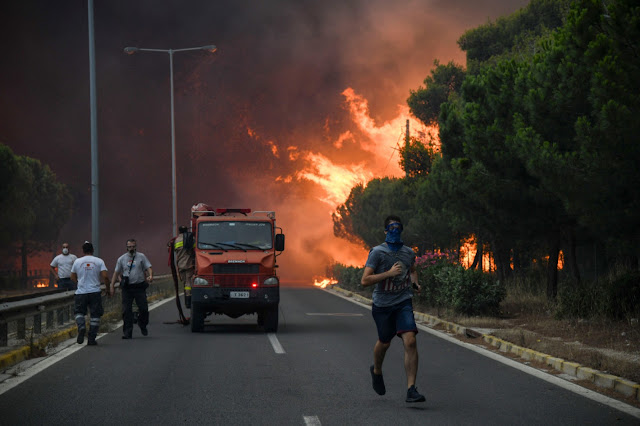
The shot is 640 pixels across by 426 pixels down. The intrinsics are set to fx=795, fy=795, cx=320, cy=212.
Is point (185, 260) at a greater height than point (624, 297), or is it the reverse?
point (185, 260)

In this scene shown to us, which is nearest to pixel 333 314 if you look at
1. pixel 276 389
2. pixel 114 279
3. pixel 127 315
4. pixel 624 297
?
pixel 127 315

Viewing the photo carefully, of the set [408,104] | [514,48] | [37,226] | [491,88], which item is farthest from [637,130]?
[37,226]

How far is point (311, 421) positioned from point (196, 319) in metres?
10.1

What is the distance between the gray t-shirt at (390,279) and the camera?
8.53 meters

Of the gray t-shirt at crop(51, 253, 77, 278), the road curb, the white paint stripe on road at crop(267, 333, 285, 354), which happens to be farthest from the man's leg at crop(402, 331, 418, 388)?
the gray t-shirt at crop(51, 253, 77, 278)

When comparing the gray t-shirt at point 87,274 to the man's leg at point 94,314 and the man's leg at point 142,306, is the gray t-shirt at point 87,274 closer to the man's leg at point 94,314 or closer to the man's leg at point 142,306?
the man's leg at point 94,314

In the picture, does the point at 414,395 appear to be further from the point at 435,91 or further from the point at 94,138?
the point at 435,91

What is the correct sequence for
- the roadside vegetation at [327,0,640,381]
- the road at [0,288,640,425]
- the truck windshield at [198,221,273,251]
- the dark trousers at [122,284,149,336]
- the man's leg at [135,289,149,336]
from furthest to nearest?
the truck windshield at [198,221,273,251], the man's leg at [135,289,149,336], the dark trousers at [122,284,149,336], the roadside vegetation at [327,0,640,381], the road at [0,288,640,425]

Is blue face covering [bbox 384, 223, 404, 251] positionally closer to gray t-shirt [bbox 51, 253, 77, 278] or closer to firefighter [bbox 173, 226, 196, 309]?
firefighter [bbox 173, 226, 196, 309]

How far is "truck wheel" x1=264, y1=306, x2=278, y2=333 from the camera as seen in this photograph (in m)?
17.7

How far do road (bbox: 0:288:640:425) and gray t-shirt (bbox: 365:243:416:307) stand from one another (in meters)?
1.17

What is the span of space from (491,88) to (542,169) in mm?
5425

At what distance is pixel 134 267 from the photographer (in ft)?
53.4

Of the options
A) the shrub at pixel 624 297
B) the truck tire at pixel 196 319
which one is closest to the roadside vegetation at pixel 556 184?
the shrub at pixel 624 297
